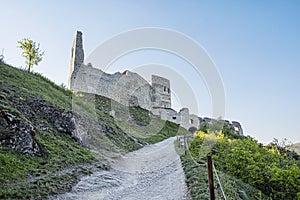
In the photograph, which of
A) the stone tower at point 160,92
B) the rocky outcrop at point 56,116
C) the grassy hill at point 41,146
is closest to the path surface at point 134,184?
the grassy hill at point 41,146

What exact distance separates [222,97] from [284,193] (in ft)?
17.7

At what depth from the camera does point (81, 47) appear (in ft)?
89.9

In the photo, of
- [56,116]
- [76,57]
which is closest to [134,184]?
[56,116]

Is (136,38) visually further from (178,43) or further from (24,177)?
(24,177)

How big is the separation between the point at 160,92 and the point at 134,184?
3443cm

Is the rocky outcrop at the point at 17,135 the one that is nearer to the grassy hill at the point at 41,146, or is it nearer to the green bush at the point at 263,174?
the grassy hill at the point at 41,146

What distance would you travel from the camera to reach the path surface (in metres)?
5.80

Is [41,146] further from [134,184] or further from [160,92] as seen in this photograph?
[160,92]

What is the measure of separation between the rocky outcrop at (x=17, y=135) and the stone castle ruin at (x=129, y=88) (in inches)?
755

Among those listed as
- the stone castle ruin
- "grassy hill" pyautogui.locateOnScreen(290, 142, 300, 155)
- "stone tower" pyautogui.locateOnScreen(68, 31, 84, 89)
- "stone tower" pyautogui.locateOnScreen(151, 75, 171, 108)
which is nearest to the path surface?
"grassy hill" pyautogui.locateOnScreen(290, 142, 300, 155)

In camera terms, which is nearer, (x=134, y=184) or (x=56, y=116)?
(x=134, y=184)

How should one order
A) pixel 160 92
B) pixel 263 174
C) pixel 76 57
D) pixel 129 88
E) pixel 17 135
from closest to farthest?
pixel 17 135
pixel 263 174
pixel 76 57
pixel 129 88
pixel 160 92

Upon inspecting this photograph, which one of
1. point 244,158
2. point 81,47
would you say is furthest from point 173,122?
point 244,158

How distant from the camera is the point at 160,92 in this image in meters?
41.4
